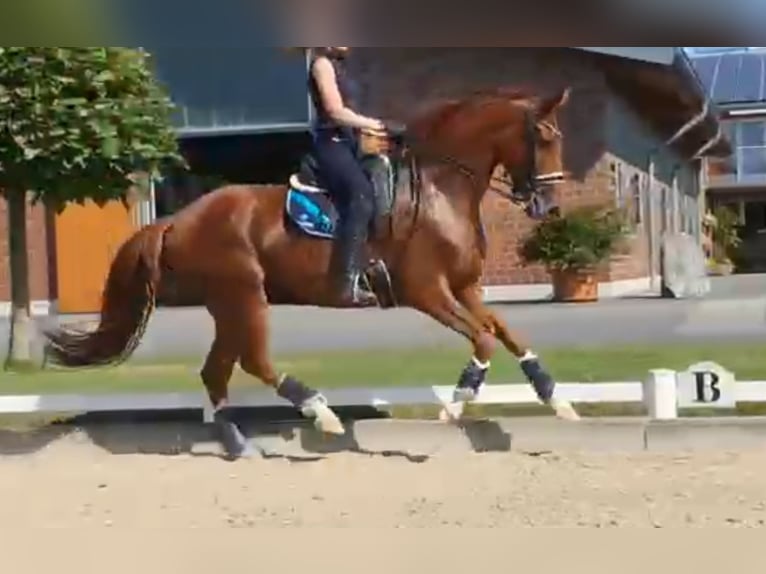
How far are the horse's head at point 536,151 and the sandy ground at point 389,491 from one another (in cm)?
87

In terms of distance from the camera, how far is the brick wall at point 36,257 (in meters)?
4.87

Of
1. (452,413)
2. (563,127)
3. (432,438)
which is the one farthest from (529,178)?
(432,438)

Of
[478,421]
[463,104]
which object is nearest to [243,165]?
[463,104]

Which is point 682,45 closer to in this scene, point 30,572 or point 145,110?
point 145,110

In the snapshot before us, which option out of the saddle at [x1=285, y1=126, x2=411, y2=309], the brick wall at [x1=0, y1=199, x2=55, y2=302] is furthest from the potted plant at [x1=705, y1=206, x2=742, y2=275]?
the brick wall at [x1=0, y1=199, x2=55, y2=302]

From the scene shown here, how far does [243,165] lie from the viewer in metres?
4.85

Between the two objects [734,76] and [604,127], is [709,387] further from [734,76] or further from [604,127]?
[734,76]

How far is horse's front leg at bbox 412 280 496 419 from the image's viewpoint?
492 cm

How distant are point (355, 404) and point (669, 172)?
50.2 inches

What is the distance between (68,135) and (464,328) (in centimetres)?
145

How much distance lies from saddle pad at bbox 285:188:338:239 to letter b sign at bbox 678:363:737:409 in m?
1.29

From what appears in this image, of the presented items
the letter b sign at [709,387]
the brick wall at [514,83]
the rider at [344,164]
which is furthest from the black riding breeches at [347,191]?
Answer: the letter b sign at [709,387]

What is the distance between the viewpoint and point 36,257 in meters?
4.89

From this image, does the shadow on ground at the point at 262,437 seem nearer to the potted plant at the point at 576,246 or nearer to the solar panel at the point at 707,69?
the potted plant at the point at 576,246
